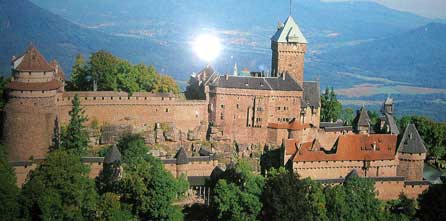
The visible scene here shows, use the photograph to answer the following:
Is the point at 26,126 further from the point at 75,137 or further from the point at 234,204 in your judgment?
the point at 234,204

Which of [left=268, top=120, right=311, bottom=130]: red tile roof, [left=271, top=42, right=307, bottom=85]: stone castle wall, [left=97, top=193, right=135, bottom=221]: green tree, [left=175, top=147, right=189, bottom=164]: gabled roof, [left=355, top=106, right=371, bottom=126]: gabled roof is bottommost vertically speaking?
[left=97, top=193, right=135, bottom=221]: green tree

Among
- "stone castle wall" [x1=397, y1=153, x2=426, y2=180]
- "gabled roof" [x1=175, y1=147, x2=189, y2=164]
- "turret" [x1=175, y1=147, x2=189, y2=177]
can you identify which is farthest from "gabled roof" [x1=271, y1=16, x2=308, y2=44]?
"turret" [x1=175, y1=147, x2=189, y2=177]

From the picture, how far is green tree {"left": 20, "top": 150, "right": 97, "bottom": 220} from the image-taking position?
55.9 metres

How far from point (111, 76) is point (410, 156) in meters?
27.3

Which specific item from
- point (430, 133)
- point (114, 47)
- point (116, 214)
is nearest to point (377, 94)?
point (114, 47)

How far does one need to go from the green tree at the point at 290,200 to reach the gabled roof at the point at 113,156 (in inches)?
464

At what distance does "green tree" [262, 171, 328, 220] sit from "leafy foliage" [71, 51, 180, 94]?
18.1m

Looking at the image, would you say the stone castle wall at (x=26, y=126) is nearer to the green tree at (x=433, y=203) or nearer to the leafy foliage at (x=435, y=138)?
the green tree at (x=433, y=203)

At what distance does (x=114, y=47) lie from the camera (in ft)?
514

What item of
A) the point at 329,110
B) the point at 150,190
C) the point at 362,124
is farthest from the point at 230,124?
the point at 329,110

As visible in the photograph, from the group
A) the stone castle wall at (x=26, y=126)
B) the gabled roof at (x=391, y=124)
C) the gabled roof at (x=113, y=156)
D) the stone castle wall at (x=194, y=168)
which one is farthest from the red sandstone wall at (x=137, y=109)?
the gabled roof at (x=391, y=124)

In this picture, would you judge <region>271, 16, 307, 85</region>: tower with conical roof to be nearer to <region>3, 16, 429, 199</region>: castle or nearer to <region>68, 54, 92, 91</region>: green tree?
<region>3, 16, 429, 199</region>: castle

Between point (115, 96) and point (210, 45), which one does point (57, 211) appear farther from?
point (210, 45)

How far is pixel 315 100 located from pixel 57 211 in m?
28.4
